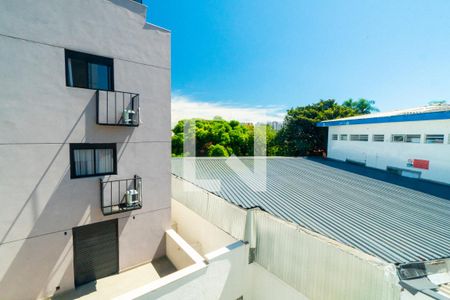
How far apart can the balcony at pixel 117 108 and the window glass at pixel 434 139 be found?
12.6m

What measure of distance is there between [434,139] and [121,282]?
13.7m

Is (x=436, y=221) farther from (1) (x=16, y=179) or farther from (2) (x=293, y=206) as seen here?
(1) (x=16, y=179)

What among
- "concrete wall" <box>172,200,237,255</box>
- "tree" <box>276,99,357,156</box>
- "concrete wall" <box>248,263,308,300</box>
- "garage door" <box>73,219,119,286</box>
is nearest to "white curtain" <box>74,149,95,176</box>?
"garage door" <box>73,219,119,286</box>

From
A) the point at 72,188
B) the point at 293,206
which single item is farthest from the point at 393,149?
the point at 72,188

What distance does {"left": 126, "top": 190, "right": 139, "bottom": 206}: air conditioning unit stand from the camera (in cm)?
566

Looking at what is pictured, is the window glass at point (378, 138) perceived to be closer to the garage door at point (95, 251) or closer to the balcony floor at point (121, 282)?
the balcony floor at point (121, 282)

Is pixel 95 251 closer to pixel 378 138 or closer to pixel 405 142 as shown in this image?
pixel 405 142

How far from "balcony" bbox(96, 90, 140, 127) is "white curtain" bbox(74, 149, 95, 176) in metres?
0.88

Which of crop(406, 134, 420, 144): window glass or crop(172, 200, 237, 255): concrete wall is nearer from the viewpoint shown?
crop(172, 200, 237, 255): concrete wall

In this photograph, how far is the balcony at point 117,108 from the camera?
5.35 meters

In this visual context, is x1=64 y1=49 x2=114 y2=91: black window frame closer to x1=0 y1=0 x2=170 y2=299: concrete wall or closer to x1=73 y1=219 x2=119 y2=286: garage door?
x1=0 y1=0 x2=170 y2=299: concrete wall

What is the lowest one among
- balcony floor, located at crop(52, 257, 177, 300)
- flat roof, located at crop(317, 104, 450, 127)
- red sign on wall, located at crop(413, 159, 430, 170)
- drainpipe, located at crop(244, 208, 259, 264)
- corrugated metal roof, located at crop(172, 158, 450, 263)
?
balcony floor, located at crop(52, 257, 177, 300)

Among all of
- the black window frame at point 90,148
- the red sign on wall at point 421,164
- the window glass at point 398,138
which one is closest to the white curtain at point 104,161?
the black window frame at point 90,148

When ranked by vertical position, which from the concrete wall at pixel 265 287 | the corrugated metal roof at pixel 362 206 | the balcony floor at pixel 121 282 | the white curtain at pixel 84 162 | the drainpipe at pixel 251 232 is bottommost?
the balcony floor at pixel 121 282
